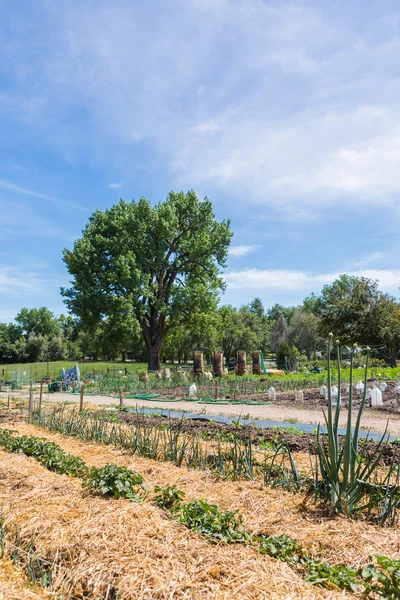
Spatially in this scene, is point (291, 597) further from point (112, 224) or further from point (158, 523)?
point (112, 224)

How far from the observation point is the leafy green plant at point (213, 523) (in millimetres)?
2729

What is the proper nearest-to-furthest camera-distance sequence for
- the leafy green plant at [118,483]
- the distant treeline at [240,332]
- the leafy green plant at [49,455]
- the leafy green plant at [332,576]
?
1. the leafy green plant at [332,576]
2. the leafy green plant at [118,483]
3. the leafy green plant at [49,455]
4. the distant treeline at [240,332]

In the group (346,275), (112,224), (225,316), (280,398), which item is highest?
(346,275)

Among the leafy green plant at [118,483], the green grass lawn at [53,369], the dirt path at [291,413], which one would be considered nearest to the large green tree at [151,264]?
the green grass lawn at [53,369]

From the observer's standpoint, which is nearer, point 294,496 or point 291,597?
point 291,597

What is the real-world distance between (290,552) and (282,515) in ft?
2.28

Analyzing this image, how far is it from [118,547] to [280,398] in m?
11.0

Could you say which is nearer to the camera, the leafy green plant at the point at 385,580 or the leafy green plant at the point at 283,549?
the leafy green plant at the point at 385,580

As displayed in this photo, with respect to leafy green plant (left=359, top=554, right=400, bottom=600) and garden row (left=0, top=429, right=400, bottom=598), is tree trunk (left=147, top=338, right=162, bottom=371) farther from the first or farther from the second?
leafy green plant (left=359, top=554, right=400, bottom=600)

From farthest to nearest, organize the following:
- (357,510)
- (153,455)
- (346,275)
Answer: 1. (346,275)
2. (153,455)
3. (357,510)

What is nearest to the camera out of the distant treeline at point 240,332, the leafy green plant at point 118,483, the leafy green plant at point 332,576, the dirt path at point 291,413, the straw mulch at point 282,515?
the leafy green plant at point 332,576

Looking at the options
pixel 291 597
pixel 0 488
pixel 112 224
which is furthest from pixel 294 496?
pixel 112 224

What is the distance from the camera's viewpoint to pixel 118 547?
2.56 m

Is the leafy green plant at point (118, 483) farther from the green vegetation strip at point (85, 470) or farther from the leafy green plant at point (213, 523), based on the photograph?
the leafy green plant at point (213, 523)
